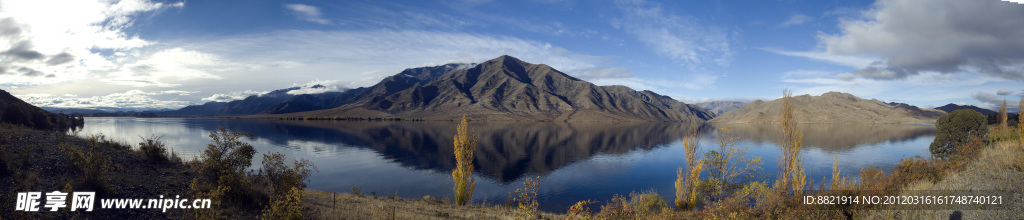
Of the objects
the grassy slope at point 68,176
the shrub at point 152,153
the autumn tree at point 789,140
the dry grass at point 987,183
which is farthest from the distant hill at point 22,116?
the dry grass at point 987,183

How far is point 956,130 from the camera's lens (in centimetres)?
3428

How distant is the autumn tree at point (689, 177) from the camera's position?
23.4 meters

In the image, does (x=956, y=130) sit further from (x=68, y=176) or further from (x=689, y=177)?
(x=68, y=176)

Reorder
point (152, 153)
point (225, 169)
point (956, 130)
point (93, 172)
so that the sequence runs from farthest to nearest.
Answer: point (956, 130), point (152, 153), point (225, 169), point (93, 172)

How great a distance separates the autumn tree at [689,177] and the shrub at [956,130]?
87.4 ft

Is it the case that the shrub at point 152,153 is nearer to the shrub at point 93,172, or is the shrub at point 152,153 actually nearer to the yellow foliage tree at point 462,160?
the shrub at point 93,172

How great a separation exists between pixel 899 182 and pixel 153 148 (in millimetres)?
39969

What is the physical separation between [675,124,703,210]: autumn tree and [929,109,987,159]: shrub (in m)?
26.6

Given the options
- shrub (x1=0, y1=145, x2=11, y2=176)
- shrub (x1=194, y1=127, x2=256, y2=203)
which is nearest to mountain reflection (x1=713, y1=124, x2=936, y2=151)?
shrub (x1=194, y1=127, x2=256, y2=203)

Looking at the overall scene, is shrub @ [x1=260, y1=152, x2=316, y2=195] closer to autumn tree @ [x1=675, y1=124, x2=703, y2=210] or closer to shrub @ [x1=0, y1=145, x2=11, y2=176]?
shrub @ [x1=0, y1=145, x2=11, y2=176]

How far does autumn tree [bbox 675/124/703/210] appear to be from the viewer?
23.4 meters

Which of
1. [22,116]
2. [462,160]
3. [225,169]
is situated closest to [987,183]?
[462,160]

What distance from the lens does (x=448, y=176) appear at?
141 ft

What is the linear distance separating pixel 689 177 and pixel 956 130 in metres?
29.8
